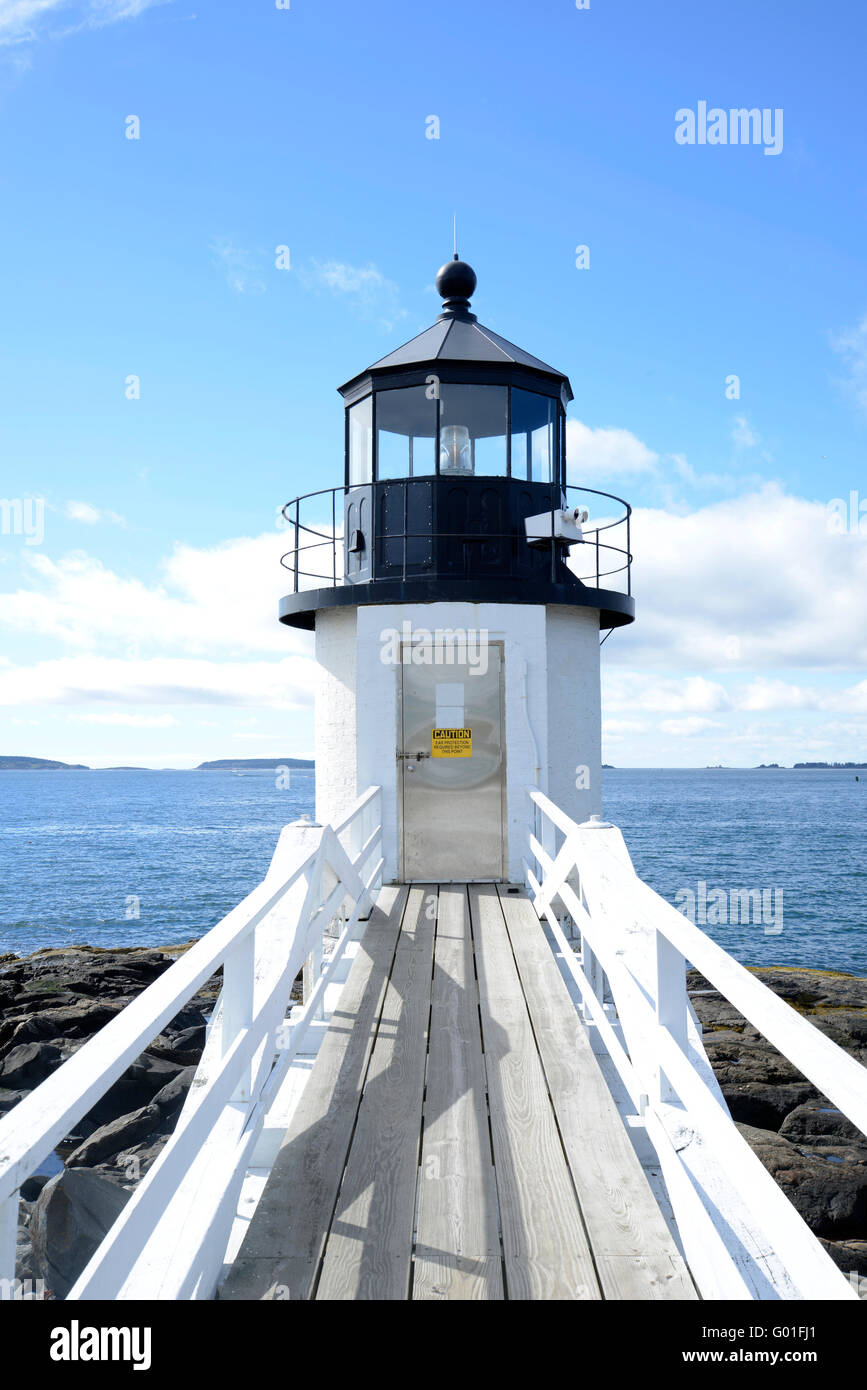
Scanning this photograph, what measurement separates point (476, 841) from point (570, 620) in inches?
102

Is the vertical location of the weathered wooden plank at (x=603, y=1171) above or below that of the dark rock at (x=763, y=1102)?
above

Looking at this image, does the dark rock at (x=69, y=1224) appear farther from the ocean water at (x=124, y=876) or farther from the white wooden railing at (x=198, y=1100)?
the ocean water at (x=124, y=876)

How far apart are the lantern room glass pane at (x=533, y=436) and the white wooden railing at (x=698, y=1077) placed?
5.56 metres

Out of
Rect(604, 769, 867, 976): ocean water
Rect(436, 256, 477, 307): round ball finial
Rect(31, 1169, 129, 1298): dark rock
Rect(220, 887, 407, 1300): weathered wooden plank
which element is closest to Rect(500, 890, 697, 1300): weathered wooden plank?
Rect(220, 887, 407, 1300): weathered wooden plank

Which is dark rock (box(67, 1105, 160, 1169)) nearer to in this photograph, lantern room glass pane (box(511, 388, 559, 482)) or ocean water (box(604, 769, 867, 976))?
lantern room glass pane (box(511, 388, 559, 482))

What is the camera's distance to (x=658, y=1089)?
3.85 meters

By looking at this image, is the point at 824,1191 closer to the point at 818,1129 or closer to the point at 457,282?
the point at 818,1129

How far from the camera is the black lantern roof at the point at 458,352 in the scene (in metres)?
10.0

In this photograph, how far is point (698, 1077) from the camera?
10.0ft

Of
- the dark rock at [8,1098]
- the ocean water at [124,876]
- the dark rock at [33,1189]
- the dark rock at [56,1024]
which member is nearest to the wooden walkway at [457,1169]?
the dark rock at [33,1189]

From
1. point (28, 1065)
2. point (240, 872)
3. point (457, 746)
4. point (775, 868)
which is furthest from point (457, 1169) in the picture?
point (775, 868)

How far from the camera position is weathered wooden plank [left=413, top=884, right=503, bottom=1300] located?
2.97 m
